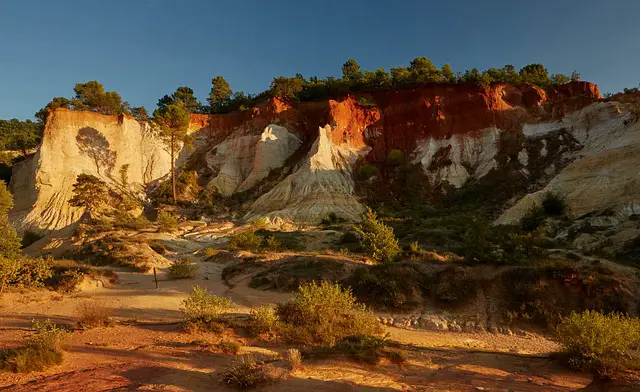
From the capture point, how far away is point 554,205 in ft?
80.7

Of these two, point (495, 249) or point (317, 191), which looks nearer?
point (495, 249)

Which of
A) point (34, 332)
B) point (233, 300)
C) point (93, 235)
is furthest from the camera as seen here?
point (93, 235)

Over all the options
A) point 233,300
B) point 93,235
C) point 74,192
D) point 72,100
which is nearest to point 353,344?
point 233,300

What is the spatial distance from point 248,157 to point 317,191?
46.8 ft

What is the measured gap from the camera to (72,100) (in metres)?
51.8

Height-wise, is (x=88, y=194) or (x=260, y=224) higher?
(x=88, y=194)

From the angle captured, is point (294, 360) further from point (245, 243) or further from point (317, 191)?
point (317, 191)

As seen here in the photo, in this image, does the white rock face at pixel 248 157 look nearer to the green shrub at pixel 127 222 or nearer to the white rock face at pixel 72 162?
the white rock face at pixel 72 162

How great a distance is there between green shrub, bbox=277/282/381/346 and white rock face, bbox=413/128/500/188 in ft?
112

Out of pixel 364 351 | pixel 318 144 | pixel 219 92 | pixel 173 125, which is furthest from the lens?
pixel 219 92

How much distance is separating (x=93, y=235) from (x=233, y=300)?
59.0ft

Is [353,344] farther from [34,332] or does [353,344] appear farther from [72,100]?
[72,100]

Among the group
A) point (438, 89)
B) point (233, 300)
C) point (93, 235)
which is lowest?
point (233, 300)

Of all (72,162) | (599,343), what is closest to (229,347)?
(599,343)
